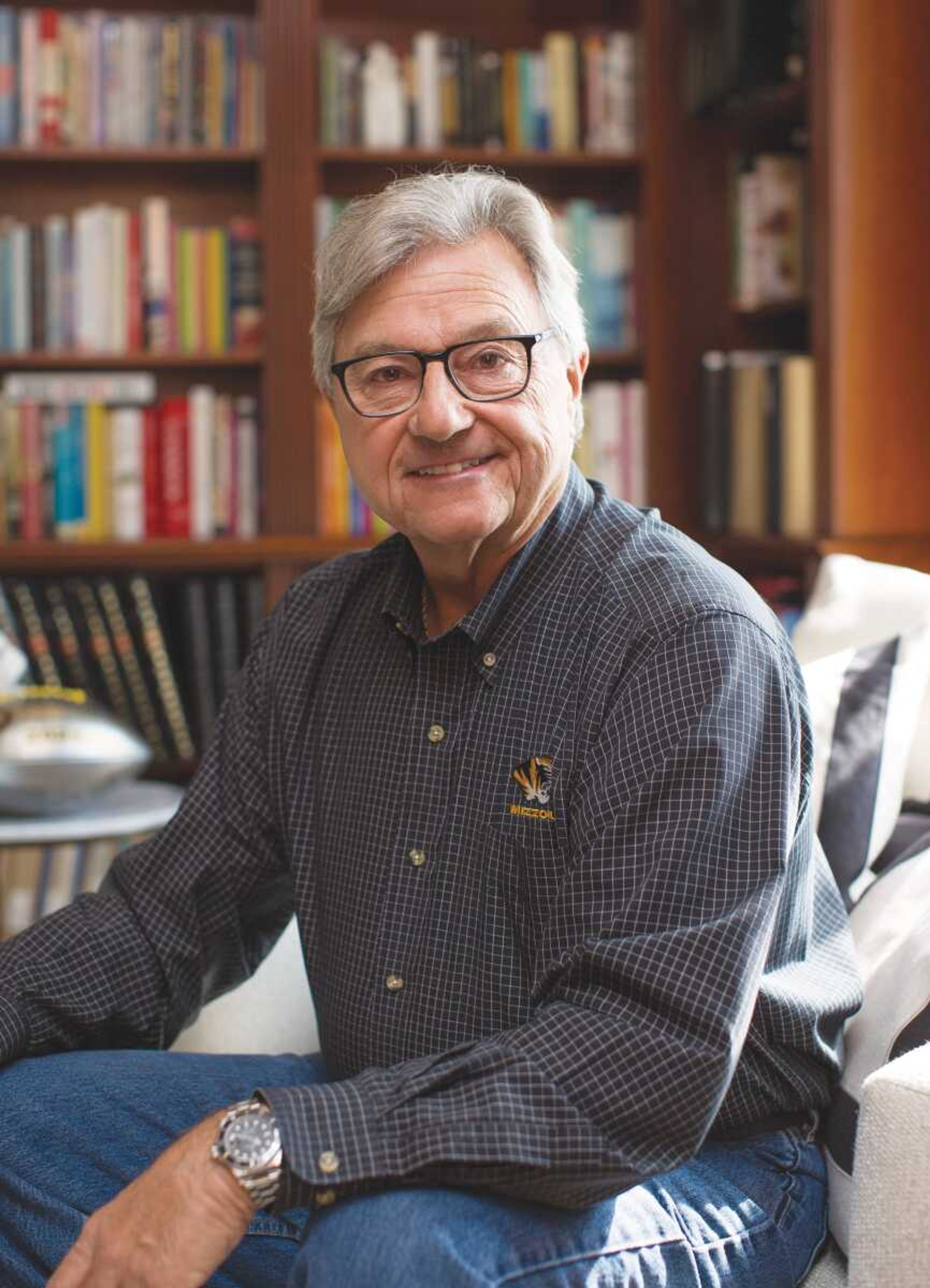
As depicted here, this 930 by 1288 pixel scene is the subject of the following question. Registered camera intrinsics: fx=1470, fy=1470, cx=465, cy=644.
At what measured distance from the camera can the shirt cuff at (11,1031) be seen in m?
1.19

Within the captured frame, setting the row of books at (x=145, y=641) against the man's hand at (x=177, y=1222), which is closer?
the man's hand at (x=177, y=1222)

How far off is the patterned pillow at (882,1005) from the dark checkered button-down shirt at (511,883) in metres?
0.03

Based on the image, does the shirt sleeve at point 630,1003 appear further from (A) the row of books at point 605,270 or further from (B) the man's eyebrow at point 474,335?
(A) the row of books at point 605,270

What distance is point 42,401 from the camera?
10.5ft

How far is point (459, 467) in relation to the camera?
122 cm

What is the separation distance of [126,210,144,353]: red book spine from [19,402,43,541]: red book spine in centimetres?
26

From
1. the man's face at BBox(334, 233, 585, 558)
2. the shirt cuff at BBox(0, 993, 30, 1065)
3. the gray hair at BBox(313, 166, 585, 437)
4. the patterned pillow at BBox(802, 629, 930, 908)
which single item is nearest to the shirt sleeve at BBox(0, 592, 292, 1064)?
the shirt cuff at BBox(0, 993, 30, 1065)

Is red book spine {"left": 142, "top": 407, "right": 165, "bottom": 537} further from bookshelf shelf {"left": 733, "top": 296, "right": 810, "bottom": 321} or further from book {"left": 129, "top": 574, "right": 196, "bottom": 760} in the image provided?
bookshelf shelf {"left": 733, "top": 296, "right": 810, "bottom": 321}

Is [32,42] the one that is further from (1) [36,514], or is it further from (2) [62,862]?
(2) [62,862]

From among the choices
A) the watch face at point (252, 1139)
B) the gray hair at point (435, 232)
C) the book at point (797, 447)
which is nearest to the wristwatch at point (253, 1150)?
the watch face at point (252, 1139)

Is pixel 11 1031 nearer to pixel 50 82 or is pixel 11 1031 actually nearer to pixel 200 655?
pixel 200 655

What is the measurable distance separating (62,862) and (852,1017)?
1.99 m

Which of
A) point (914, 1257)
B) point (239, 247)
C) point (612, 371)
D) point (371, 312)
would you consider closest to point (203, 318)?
point (239, 247)

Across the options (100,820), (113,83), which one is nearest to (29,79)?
(113,83)
